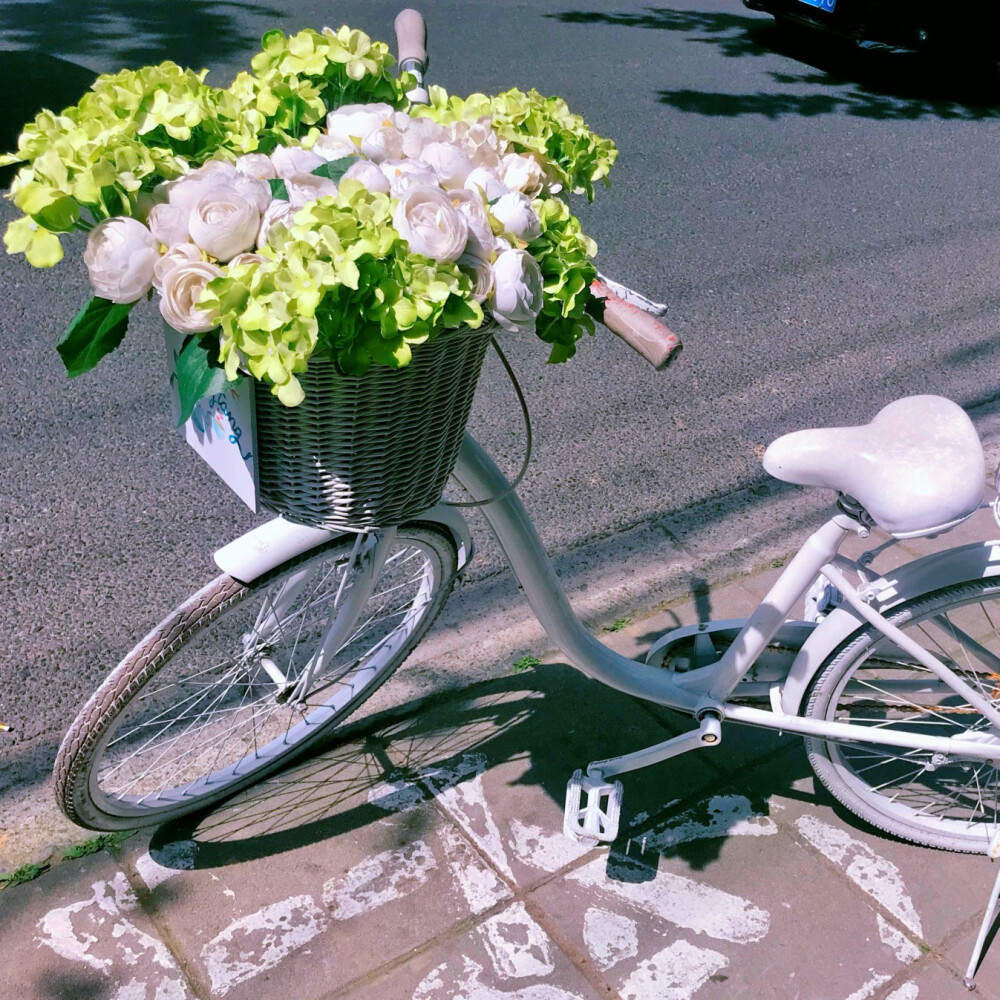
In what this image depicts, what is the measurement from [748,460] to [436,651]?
1515 mm

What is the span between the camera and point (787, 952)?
2.25 meters

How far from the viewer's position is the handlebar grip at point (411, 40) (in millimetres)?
1911

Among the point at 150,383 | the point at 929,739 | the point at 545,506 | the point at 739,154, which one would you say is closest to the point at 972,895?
the point at 929,739

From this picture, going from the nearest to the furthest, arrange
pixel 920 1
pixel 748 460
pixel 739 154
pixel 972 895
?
pixel 972 895, pixel 748 460, pixel 739 154, pixel 920 1

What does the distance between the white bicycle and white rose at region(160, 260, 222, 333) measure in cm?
69

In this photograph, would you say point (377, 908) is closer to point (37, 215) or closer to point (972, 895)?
point (972, 895)

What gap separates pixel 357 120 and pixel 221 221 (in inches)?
12.8

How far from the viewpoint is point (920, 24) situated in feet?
26.2

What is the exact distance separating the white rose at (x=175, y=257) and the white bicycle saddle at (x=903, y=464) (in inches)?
46.2

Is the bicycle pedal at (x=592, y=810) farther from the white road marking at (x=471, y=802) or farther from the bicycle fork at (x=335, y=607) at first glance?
the bicycle fork at (x=335, y=607)

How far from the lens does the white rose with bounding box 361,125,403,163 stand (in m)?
1.46

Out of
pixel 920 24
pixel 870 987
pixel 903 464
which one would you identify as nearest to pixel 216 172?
pixel 903 464

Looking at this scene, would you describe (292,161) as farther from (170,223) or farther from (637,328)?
(637,328)

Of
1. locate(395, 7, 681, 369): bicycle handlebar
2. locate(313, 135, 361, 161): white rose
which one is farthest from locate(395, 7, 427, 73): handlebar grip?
locate(313, 135, 361, 161): white rose
